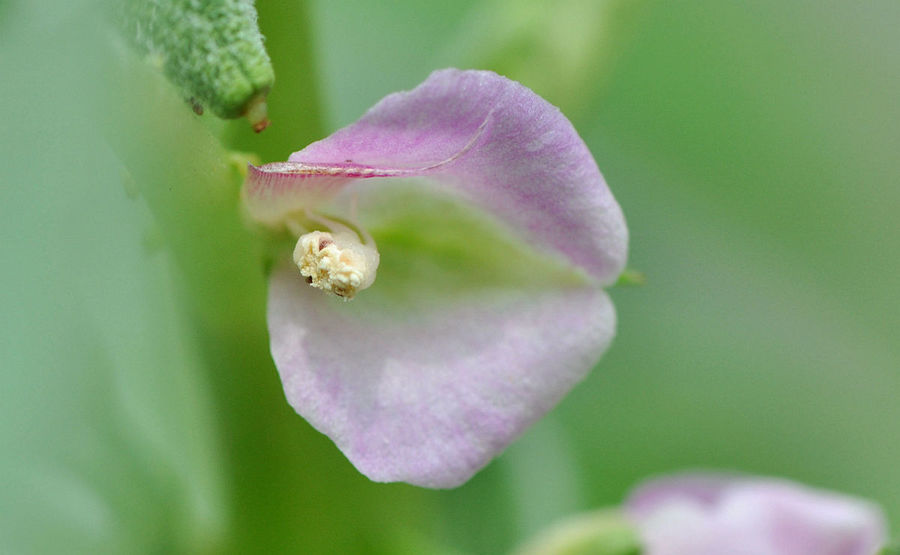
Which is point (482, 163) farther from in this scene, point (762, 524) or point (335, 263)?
point (762, 524)

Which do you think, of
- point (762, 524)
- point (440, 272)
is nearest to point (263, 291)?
point (440, 272)

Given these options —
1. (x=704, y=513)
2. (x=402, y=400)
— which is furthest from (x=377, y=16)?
(x=402, y=400)

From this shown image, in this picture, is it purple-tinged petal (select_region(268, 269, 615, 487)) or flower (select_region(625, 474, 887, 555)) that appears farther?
flower (select_region(625, 474, 887, 555))

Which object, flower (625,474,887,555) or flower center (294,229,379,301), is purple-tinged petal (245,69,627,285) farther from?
flower (625,474,887,555)

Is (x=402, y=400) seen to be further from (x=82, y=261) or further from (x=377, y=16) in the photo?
(x=377, y=16)

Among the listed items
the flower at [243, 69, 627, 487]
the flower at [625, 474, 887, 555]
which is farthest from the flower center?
the flower at [625, 474, 887, 555]
